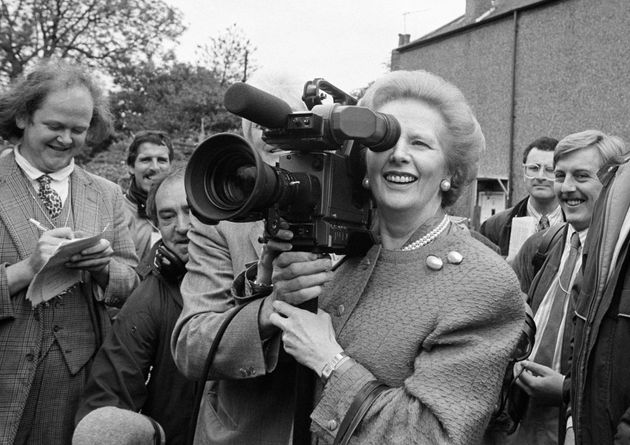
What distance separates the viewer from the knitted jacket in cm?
141

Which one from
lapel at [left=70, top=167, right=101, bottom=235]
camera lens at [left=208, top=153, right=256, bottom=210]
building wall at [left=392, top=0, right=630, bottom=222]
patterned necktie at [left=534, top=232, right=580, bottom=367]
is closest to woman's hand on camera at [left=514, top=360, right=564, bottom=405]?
patterned necktie at [left=534, top=232, right=580, bottom=367]

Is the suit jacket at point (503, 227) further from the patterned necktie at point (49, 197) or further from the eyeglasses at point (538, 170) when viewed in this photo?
the patterned necktie at point (49, 197)

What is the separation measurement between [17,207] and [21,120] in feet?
1.30

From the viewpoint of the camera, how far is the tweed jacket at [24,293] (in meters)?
2.53

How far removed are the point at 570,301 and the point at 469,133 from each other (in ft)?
4.32

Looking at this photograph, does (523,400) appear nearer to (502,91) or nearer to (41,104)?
(41,104)

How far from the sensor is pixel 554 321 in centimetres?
274

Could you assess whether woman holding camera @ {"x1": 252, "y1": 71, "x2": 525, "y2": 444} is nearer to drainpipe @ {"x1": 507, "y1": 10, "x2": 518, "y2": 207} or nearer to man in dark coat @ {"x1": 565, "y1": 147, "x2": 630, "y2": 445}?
man in dark coat @ {"x1": 565, "y1": 147, "x2": 630, "y2": 445}

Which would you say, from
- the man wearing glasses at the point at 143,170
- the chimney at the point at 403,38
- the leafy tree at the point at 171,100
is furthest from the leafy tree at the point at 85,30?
the man wearing glasses at the point at 143,170

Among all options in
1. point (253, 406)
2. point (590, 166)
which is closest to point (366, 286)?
point (253, 406)

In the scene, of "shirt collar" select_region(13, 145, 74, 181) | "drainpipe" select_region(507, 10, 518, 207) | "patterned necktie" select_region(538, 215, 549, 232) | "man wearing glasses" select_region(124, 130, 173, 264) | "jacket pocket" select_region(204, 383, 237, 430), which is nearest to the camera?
"jacket pocket" select_region(204, 383, 237, 430)

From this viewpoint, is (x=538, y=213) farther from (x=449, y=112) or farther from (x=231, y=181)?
(x=231, y=181)

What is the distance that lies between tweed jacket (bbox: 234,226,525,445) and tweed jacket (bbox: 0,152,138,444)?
1.34 m

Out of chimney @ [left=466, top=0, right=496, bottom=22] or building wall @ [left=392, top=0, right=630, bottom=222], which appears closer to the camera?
building wall @ [left=392, top=0, right=630, bottom=222]
